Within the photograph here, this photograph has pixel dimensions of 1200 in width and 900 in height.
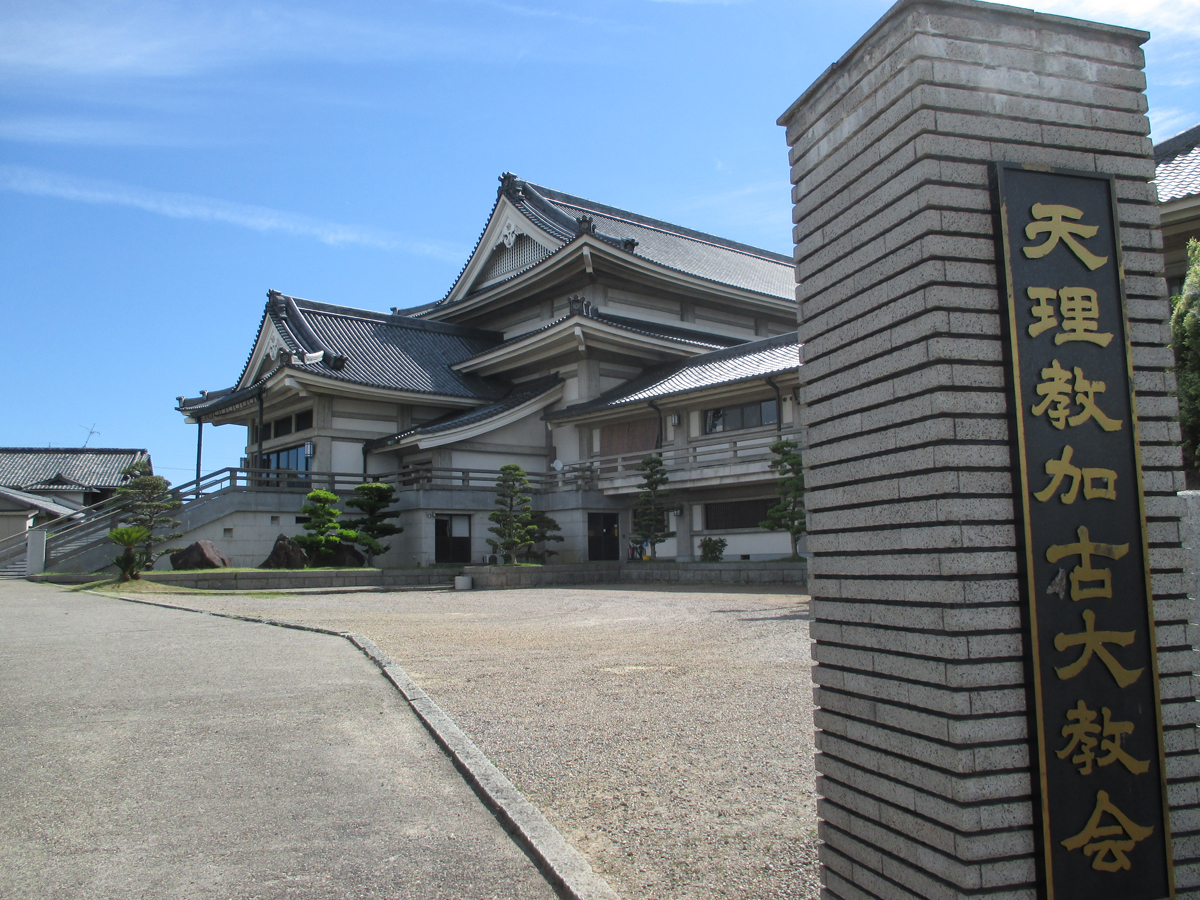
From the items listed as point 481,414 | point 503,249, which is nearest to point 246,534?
point 481,414

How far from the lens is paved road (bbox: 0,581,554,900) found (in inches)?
127

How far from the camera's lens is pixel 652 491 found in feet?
72.2

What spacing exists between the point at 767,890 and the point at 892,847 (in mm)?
766

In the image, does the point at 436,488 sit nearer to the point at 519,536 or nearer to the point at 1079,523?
the point at 519,536

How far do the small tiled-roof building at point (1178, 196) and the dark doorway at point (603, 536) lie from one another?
16022 mm

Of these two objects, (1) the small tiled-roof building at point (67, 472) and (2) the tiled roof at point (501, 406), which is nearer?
(2) the tiled roof at point (501, 406)

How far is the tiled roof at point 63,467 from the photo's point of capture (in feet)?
141

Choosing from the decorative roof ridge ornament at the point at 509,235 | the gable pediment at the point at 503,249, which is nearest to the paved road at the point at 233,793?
the gable pediment at the point at 503,249

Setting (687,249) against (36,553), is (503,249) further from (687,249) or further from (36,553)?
(36,553)

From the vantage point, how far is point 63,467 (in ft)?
147

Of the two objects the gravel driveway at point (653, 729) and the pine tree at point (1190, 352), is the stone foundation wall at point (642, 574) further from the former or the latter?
the pine tree at point (1190, 352)

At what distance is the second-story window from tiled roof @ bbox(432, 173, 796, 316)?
7827 millimetres

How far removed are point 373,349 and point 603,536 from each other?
407 inches

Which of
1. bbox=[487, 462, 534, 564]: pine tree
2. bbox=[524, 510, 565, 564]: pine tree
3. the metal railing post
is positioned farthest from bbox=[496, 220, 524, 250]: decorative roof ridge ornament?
the metal railing post
